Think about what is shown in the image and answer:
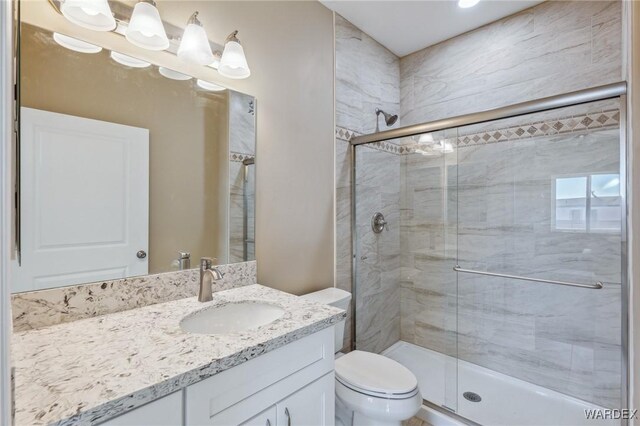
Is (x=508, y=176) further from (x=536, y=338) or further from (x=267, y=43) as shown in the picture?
(x=267, y=43)

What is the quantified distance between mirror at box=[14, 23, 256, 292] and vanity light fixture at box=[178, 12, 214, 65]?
0.10 metres

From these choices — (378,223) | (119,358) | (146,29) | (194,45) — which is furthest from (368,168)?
(119,358)

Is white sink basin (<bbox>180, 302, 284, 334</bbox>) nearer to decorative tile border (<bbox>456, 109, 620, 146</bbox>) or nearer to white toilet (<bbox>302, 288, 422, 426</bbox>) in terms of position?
white toilet (<bbox>302, 288, 422, 426</bbox>)

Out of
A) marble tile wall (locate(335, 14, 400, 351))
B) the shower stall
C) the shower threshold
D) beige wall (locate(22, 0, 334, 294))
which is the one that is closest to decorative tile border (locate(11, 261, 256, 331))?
beige wall (locate(22, 0, 334, 294))

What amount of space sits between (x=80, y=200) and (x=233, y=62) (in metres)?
0.84

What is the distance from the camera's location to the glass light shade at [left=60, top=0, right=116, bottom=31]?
987mm

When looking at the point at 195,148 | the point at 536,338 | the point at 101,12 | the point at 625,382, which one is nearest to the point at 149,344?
the point at 195,148

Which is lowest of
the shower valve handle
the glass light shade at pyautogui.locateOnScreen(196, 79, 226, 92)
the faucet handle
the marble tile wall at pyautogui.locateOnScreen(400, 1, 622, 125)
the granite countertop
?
the granite countertop

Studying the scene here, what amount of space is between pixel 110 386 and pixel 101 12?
118 cm

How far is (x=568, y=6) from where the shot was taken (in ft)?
6.00

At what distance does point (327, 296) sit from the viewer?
5.80 ft

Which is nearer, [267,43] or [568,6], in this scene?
[267,43]

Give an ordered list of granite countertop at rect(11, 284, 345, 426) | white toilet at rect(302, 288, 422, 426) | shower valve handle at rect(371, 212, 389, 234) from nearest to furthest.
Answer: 1. granite countertop at rect(11, 284, 345, 426)
2. white toilet at rect(302, 288, 422, 426)
3. shower valve handle at rect(371, 212, 389, 234)

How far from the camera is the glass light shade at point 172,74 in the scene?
1.22 m
